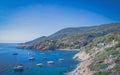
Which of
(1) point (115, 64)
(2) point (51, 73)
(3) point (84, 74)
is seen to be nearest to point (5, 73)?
(2) point (51, 73)

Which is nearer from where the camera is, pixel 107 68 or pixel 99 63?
pixel 107 68

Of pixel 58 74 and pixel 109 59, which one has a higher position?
pixel 109 59

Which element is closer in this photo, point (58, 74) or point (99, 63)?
point (99, 63)

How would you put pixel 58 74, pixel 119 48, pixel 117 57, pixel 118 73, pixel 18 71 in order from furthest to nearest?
pixel 18 71 < pixel 58 74 < pixel 119 48 < pixel 117 57 < pixel 118 73

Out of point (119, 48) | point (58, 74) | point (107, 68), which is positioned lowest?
point (58, 74)

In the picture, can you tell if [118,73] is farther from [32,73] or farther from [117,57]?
[32,73]

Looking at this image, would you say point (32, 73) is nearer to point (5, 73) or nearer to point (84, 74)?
point (5, 73)

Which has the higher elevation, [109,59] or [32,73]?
[109,59]

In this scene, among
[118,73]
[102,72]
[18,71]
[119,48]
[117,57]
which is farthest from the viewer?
[18,71]

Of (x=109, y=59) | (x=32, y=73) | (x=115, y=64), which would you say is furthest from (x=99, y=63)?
(x=32, y=73)
